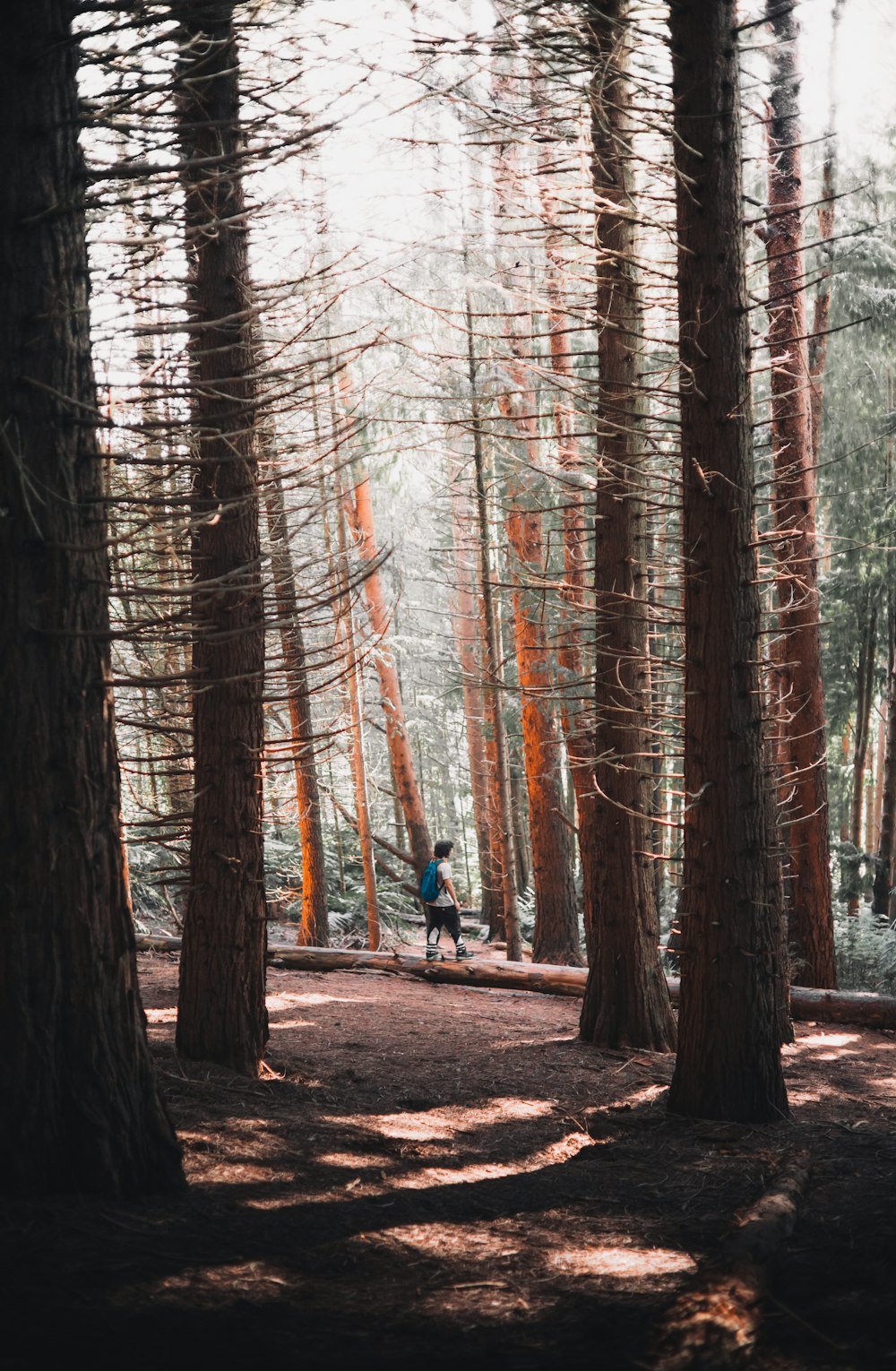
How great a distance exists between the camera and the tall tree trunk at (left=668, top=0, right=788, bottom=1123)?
6.80 metres

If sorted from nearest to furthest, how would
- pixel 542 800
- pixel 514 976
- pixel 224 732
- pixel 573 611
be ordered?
pixel 224 732 → pixel 573 611 → pixel 514 976 → pixel 542 800

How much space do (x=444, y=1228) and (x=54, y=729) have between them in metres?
2.62

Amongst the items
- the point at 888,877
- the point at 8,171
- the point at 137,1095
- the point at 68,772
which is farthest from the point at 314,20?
the point at 888,877

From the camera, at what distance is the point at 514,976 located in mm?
13234

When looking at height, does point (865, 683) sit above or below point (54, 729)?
above

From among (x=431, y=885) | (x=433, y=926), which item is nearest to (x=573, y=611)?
(x=431, y=885)

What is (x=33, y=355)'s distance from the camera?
14.5 ft

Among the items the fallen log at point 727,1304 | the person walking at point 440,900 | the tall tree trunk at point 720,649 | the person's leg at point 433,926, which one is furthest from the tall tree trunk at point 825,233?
the fallen log at point 727,1304

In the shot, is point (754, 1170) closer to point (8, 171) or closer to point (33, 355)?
point (33, 355)

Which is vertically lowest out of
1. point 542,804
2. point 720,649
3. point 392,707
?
point 542,804

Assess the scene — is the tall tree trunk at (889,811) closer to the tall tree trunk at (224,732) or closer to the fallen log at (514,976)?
the fallen log at (514,976)

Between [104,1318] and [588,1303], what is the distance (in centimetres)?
161

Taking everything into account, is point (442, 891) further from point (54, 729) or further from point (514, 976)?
point (54, 729)

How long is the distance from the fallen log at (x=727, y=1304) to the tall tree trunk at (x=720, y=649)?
6.87ft
